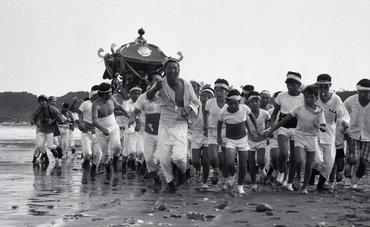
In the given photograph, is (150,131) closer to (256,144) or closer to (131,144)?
(256,144)

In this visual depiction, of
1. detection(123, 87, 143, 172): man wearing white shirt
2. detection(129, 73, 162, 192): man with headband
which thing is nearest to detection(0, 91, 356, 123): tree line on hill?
detection(123, 87, 143, 172): man wearing white shirt

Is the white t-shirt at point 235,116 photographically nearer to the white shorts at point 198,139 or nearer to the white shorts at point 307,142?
the white shorts at point 307,142

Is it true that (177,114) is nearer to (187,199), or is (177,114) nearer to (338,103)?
(187,199)

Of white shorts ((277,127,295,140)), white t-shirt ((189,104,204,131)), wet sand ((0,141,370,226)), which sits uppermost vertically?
white t-shirt ((189,104,204,131))

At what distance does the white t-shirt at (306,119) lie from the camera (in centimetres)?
1074

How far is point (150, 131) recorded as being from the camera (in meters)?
12.2

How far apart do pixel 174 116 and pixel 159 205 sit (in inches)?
101

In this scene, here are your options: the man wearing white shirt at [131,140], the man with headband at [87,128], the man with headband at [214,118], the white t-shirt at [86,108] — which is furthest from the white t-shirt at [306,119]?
the white t-shirt at [86,108]

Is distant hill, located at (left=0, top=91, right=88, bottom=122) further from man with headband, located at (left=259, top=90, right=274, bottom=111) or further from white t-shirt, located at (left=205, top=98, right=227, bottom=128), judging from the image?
white t-shirt, located at (left=205, top=98, right=227, bottom=128)

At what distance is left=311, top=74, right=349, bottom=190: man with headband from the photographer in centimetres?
1115

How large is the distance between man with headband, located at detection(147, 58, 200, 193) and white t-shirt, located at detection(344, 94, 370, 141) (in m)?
2.96

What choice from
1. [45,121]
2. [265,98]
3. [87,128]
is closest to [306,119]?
[265,98]

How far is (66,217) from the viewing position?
7.13 meters

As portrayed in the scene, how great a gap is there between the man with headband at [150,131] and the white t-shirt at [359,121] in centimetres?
346
